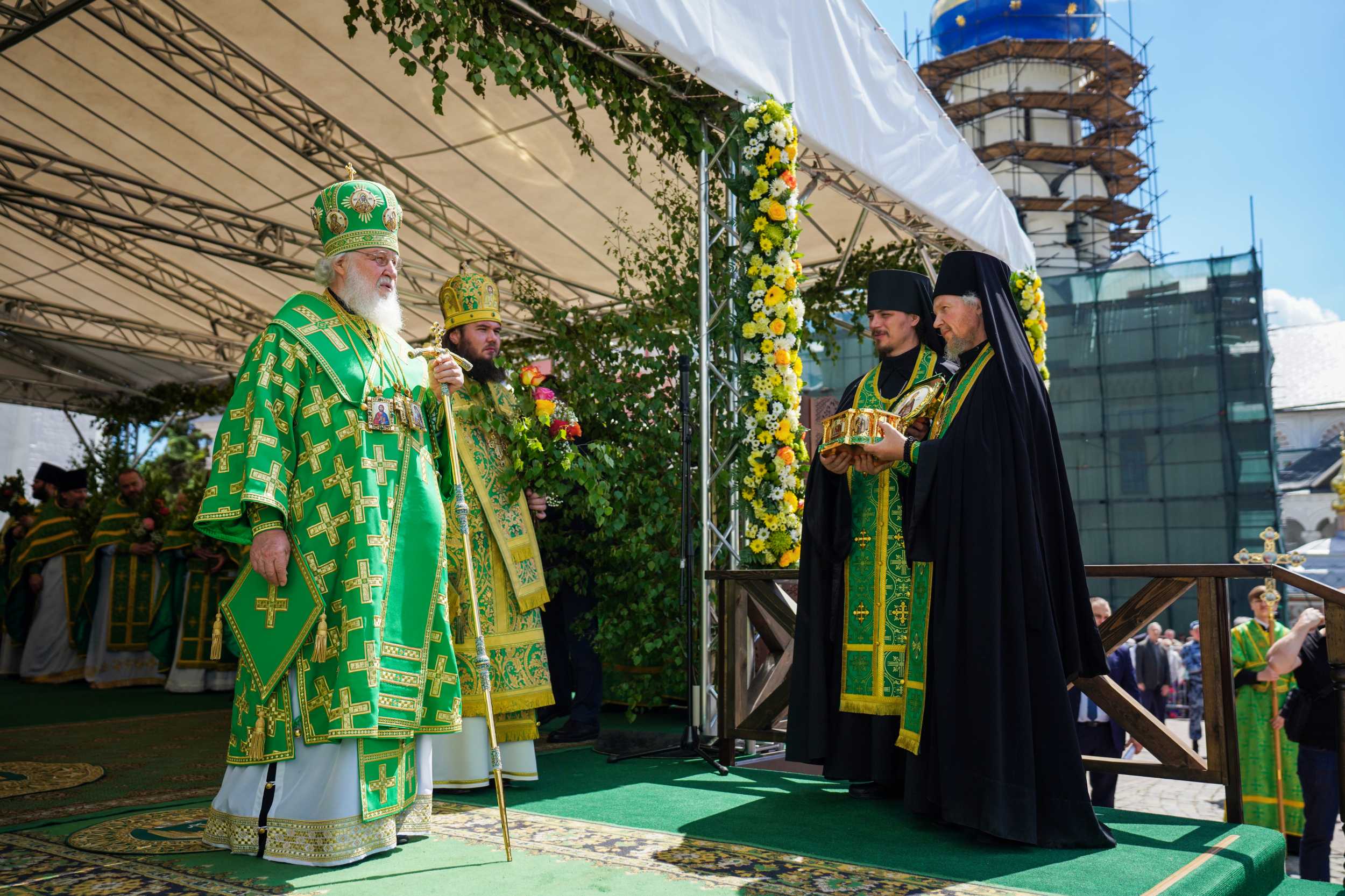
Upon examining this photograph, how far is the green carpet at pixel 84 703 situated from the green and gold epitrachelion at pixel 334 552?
4659 millimetres

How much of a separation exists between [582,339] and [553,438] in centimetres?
139

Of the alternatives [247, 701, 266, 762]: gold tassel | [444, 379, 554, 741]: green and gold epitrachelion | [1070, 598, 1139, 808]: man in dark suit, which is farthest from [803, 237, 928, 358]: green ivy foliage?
[247, 701, 266, 762]: gold tassel

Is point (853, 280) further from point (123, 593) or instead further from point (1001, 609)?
point (123, 593)

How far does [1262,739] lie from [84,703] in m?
8.40

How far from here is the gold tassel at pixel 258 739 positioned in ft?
10.9

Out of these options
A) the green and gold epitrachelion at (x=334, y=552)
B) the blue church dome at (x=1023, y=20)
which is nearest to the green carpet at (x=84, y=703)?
the green and gold epitrachelion at (x=334, y=552)

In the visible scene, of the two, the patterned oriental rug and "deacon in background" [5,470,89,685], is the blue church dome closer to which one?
"deacon in background" [5,470,89,685]

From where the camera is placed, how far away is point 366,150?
10406 millimetres

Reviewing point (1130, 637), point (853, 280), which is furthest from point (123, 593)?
point (1130, 637)

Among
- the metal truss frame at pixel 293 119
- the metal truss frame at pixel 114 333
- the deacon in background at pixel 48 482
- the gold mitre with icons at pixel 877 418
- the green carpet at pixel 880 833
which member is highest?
the metal truss frame at pixel 293 119

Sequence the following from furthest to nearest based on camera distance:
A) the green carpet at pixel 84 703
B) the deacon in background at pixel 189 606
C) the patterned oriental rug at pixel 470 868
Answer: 1. the deacon in background at pixel 189 606
2. the green carpet at pixel 84 703
3. the patterned oriental rug at pixel 470 868

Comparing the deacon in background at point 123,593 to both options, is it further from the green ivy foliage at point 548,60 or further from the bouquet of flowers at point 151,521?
the green ivy foliage at point 548,60

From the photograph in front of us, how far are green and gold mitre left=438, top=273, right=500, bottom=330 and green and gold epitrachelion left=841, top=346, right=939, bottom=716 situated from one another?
1.85 metres

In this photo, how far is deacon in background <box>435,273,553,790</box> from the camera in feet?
14.6
